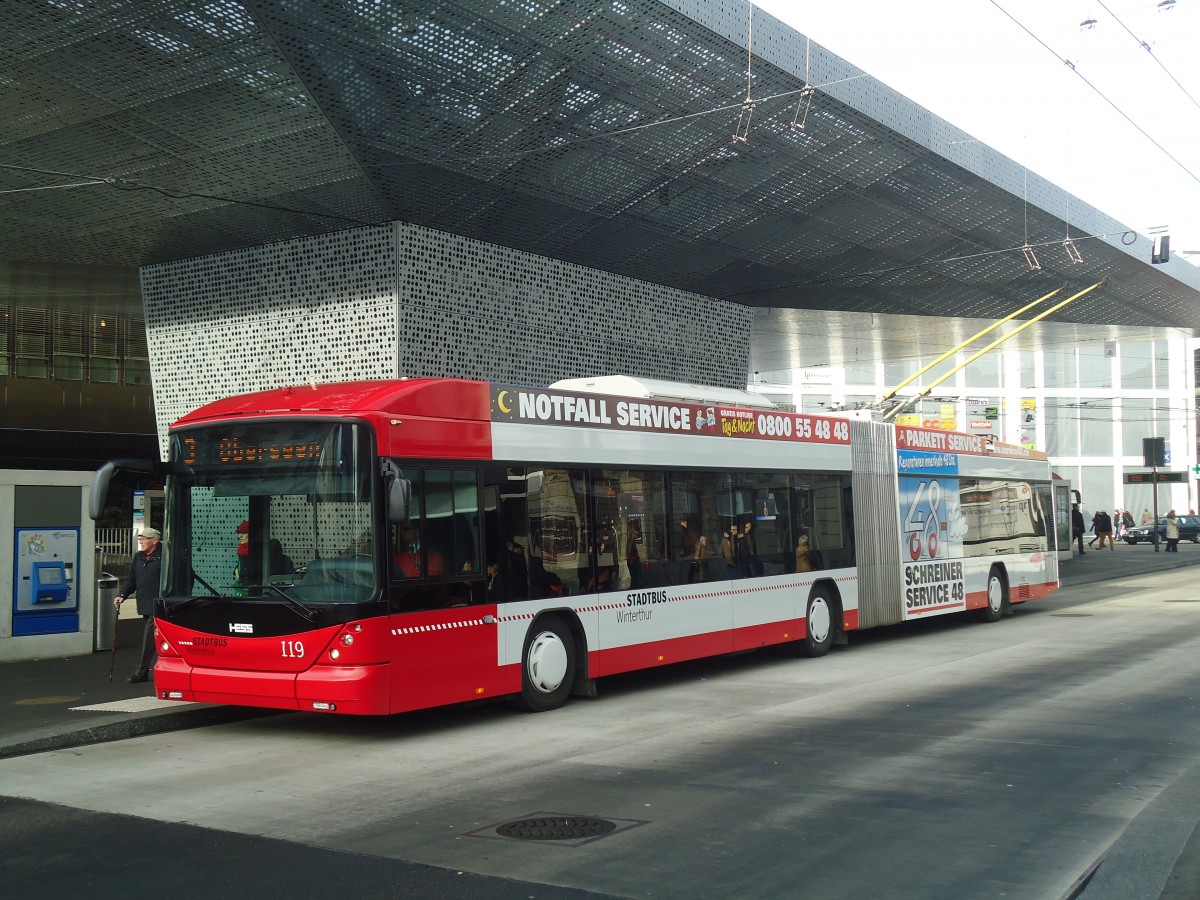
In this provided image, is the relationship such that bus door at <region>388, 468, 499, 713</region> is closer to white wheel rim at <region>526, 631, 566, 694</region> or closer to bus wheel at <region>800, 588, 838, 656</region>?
white wheel rim at <region>526, 631, 566, 694</region>

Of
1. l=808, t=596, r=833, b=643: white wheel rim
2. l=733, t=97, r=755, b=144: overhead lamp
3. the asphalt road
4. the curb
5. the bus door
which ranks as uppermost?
l=733, t=97, r=755, b=144: overhead lamp

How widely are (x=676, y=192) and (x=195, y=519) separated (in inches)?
335

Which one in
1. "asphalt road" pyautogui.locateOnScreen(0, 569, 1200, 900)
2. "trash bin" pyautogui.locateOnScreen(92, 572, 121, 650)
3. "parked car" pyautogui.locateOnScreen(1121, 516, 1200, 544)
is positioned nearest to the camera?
"asphalt road" pyautogui.locateOnScreen(0, 569, 1200, 900)

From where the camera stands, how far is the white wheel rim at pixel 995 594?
803 inches

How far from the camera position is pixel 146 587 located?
43.4 feet

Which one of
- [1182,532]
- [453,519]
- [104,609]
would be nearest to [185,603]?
[453,519]

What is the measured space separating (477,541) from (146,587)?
180 inches

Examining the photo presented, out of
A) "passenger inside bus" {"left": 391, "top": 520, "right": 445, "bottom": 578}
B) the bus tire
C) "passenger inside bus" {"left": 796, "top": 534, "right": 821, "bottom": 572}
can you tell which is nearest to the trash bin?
"passenger inside bus" {"left": 391, "top": 520, "right": 445, "bottom": 578}

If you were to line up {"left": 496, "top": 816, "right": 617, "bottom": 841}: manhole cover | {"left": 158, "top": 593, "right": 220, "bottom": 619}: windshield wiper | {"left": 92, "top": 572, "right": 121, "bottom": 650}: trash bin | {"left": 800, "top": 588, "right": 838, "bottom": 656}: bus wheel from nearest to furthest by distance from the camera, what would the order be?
1. {"left": 496, "top": 816, "right": 617, "bottom": 841}: manhole cover
2. {"left": 158, "top": 593, "right": 220, "bottom": 619}: windshield wiper
3. {"left": 800, "top": 588, "right": 838, "bottom": 656}: bus wheel
4. {"left": 92, "top": 572, "right": 121, "bottom": 650}: trash bin

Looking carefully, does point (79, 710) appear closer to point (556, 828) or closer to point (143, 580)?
point (143, 580)

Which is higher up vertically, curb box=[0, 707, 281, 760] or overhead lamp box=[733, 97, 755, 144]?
overhead lamp box=[733, 97, 755, 144]

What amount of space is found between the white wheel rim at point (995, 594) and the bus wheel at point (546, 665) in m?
10.8

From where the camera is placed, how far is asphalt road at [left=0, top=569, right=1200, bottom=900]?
596 cm

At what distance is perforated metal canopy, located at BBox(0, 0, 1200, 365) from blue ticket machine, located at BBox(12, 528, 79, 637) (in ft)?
13.4
